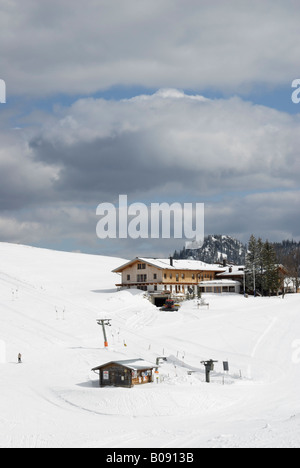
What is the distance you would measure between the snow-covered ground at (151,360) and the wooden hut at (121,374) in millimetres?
1117

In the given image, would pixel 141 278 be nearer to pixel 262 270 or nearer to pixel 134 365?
pixel 262 270

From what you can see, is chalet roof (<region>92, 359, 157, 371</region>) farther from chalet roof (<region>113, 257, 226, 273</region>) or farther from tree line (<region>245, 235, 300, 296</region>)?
tree line (<region>245, 235, 300, 296</region>)

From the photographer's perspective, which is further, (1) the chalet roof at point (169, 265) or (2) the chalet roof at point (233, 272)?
(2) the chalet roof at point (233, 272)

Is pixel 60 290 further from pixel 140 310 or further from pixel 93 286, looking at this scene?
pixel 140 310

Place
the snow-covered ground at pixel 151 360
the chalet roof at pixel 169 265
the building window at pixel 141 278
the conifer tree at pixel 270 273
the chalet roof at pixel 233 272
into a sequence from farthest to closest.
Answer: the chalet roof at pixel 233 272
the conifer tree at pixel 270 273
the building window at pixel 141 278
the chalet roof at pixel 169 265
the snow-covered ground at pixel 151 360

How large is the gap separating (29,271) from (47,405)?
73.7 m

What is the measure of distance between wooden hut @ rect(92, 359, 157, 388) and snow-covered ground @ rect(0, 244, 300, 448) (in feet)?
3.67

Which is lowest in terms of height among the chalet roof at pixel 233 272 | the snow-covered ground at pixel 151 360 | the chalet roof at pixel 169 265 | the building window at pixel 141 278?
→ the snow-covered ground at pixel 151 360

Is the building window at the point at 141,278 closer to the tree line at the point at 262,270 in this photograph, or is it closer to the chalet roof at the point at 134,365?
the tree line at the point at 262,270

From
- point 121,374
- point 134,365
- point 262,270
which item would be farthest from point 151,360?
point 262,270

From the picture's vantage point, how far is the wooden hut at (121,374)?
42062 millimetres

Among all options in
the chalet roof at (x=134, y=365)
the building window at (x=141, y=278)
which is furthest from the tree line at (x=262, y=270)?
the chalet roof at (x=134, y=365)

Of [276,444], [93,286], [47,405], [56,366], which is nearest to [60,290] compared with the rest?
[93,286]
